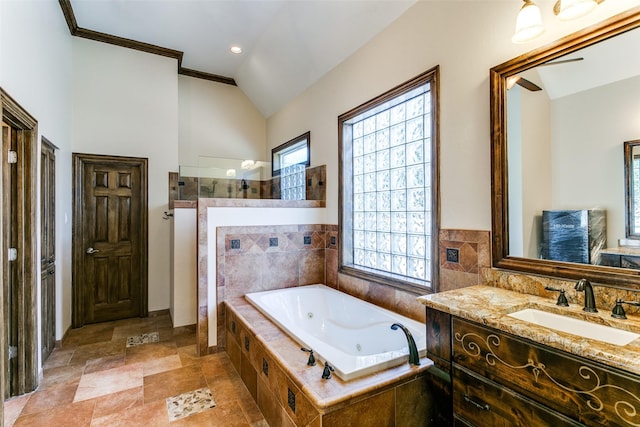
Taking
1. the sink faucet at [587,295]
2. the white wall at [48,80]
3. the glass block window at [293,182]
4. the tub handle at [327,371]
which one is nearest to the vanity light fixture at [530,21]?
the sink faucet at [587,295]

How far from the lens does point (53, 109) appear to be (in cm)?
289

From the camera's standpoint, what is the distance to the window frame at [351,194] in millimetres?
2186

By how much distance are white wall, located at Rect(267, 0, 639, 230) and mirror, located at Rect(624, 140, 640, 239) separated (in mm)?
608

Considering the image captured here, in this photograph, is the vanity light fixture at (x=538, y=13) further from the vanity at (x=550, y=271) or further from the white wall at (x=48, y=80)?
the white wall at (x=48, y=80)

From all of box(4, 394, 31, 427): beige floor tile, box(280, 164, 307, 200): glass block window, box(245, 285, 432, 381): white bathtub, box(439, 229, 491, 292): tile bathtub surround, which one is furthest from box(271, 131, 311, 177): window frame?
box(4, 394, 31, 427): beige floor tile

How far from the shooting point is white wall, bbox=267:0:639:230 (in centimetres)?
177

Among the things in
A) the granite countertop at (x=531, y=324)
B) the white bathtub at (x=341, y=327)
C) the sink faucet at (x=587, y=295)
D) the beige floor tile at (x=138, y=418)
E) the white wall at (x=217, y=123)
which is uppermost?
the white wall at (x=217, y=123)

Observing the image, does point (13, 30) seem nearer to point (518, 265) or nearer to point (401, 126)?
point (401, 126)

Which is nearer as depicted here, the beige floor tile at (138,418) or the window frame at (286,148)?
the beige floor tile at (138,418)

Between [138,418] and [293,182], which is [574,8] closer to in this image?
[293,182]

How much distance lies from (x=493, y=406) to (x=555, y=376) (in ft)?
1.08

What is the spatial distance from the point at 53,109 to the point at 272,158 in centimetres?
270

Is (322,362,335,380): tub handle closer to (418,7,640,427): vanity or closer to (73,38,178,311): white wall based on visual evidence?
(418,7,640,427): vanity

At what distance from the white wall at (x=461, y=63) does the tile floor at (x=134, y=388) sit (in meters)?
2.04
